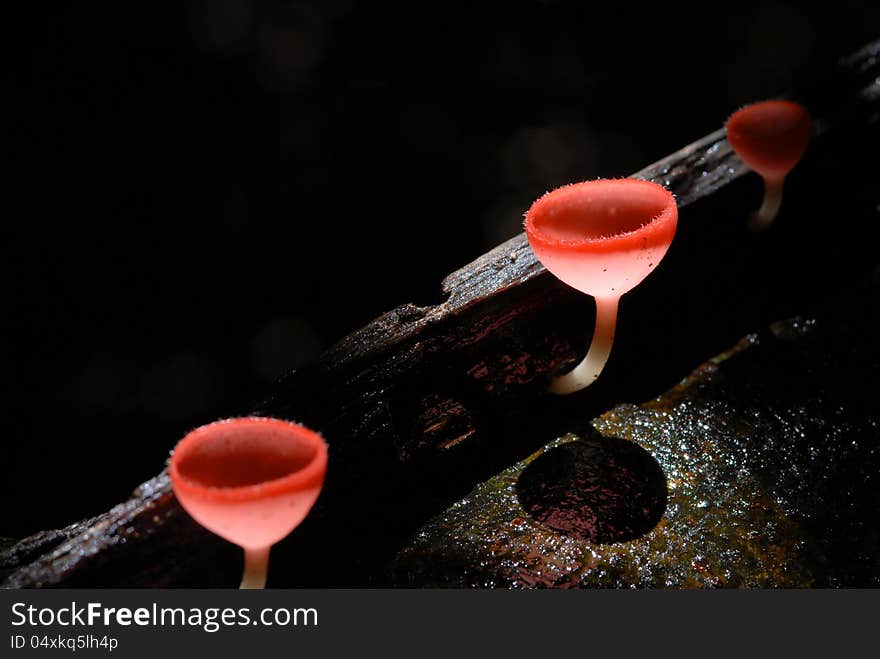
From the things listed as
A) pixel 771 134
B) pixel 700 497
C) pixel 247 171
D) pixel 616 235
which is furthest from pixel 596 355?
pixel 247 171

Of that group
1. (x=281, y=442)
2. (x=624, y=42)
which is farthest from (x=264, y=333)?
(x=624, y=42)

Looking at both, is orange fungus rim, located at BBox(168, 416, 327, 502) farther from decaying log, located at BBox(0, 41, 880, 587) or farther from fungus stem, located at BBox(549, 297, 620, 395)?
fungus stem, located at BBox(549, 297, 620, 395)

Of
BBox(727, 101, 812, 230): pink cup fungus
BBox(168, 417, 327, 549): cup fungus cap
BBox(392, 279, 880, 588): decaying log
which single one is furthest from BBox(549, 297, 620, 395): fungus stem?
BBox(168, 417, 327, 549): cup fungus cap

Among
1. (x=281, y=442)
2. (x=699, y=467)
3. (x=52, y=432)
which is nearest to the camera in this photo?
(x=281, y=442)

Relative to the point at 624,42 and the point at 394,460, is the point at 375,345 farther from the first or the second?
the point at 624,42

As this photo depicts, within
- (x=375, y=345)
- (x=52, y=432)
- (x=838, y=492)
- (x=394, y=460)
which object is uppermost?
(x=375, y=345)

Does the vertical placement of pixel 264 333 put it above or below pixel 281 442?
below

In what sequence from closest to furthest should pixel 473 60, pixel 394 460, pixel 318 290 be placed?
pixel 394 460 → pixel 318 290 → pixel 473 60

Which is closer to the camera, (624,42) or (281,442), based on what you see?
(281,442)
